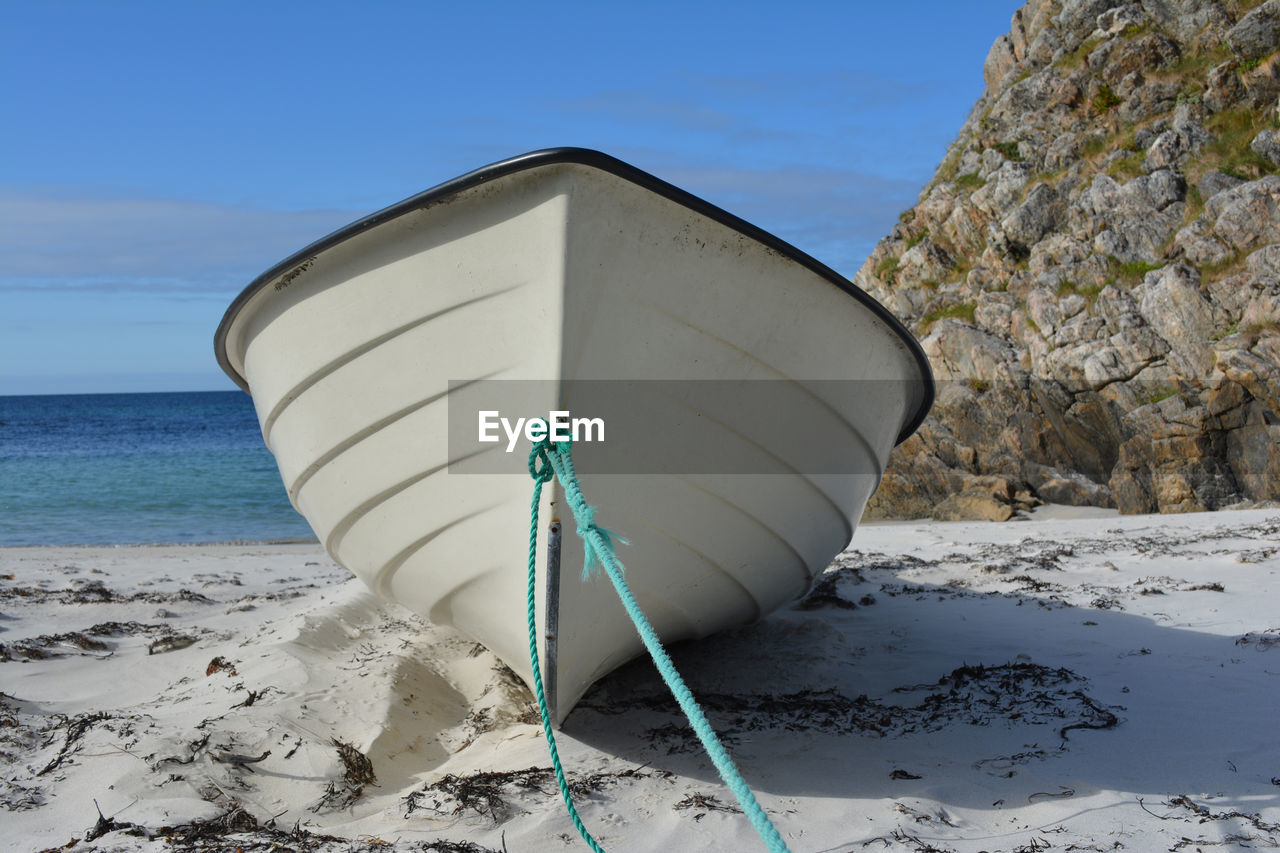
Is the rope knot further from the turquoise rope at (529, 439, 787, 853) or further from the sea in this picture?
the sea

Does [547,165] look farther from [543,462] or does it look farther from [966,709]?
[966,709]

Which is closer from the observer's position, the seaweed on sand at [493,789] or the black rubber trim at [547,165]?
the black rubber trim at [547,165]

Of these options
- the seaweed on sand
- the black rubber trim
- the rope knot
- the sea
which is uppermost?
the black rubber trim

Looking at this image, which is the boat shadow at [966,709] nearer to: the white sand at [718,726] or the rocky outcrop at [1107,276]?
the white sand at [718,726]

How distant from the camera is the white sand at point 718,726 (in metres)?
2.27

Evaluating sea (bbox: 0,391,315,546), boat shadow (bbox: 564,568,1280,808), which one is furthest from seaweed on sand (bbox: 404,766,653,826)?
sea (bbox: 0,391,315,546)

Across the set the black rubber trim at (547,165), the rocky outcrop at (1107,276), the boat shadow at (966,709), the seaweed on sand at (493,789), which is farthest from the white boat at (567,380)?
Answer: the rocky outcrop at (1107,276)

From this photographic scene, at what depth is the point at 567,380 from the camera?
2289 millimetres

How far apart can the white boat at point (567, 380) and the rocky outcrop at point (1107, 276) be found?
865 cm

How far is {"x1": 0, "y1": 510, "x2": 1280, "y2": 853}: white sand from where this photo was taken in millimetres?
2271

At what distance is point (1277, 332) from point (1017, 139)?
29.0ft

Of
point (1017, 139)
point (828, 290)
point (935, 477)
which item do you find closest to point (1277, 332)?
point (935, 477)

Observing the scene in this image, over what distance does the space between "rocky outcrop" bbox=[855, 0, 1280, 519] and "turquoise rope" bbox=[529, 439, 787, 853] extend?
9320 mm

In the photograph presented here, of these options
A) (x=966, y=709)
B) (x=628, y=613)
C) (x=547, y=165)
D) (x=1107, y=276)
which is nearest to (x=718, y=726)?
(x=966, y=709)
